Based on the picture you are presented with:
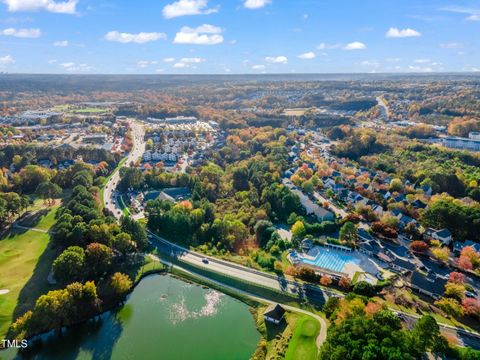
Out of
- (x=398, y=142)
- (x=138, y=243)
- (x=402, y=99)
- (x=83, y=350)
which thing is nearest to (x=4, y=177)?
(x=138, y=243)

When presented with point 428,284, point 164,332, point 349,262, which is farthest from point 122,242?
point 428,284

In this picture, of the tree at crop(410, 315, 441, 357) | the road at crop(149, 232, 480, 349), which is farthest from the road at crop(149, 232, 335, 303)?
the tree at crop(410, 315, 441, 357)

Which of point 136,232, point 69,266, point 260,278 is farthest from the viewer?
point 136,232

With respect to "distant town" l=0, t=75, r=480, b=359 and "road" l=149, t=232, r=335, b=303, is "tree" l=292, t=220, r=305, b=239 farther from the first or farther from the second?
"road" l=149, t=232, r=335, b=303

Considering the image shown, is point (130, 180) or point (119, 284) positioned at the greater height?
point (130, 180)

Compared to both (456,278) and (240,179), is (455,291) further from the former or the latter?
(240,179)

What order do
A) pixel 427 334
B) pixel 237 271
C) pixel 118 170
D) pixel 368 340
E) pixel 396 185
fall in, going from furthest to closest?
pixel 118 170 → pixel 396 185 → pixel 237 271 → pixel 427 334 → pixel 368 340
